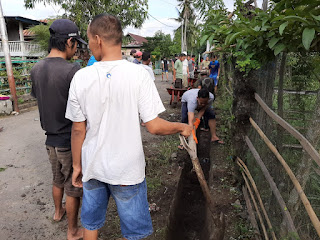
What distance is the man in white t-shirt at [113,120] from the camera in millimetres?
1508

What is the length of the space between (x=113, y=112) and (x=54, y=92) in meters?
0.96

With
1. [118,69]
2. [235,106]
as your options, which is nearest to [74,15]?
[235,106]

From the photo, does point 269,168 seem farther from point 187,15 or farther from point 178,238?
point 187,15

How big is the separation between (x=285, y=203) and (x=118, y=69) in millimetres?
1762

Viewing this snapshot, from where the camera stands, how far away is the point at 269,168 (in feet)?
8.17

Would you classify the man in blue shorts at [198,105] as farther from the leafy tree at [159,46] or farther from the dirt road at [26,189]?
the leafy tree at [159,46]

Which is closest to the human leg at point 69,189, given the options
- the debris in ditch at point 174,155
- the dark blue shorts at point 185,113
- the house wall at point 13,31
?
the debris in ditch at point 174,155

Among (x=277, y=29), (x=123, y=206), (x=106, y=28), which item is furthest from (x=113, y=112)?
(x=277, y=29)

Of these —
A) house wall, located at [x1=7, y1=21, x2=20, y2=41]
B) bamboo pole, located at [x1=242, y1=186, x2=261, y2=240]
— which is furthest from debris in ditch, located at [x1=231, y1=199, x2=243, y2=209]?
house wall, located at [x1=7, y1=21, x2=20, y2=41]

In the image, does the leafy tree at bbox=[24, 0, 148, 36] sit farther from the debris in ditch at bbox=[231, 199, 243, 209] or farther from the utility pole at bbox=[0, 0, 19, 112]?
the debris in ditch at bbox=[231, 199, 243, 209]

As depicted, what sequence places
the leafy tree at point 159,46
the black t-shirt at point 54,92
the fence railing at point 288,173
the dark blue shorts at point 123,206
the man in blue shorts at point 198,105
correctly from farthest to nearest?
the leafy tree at point 159,46 < the man in blue shorts at point 198,105 < the black t-shirt at point 54,92 < the dark blue shorts at point 123,206 < the fence railing at point 288,173

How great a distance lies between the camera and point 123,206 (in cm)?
170

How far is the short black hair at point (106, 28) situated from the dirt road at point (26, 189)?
216 centimetres

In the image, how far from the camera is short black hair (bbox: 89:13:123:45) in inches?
60.2
